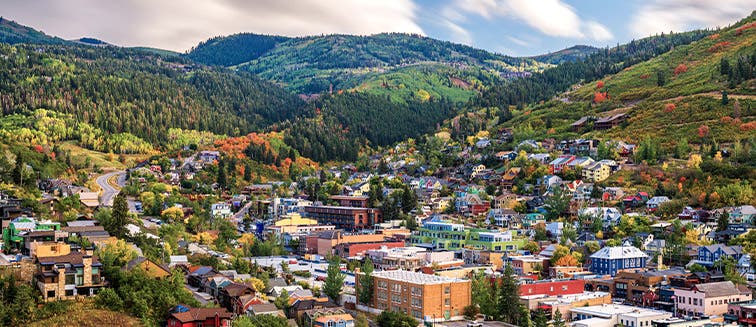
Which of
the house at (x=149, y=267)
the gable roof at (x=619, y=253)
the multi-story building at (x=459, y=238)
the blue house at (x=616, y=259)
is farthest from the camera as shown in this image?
the multi-story building at (x=459, y=238)

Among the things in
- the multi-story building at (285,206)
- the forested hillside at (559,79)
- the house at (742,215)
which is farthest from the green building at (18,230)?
the forested hillside at (559,79)

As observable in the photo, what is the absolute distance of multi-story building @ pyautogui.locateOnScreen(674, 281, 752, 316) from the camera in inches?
2242

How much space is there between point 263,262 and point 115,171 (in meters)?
50.6

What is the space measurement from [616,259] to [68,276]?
40.2 m

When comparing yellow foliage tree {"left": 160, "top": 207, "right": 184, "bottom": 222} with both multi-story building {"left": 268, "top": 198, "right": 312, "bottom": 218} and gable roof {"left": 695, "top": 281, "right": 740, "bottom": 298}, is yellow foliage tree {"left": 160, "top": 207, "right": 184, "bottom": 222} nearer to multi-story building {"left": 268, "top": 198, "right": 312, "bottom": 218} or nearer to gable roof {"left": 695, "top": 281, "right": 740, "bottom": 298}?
multi-story building {"left": 268, "top": 198, "right": 312, "bottom": 218}

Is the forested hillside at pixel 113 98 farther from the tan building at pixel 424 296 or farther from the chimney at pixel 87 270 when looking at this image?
the chimney at pixel 87 270

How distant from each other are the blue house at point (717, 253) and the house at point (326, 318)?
97.8ft

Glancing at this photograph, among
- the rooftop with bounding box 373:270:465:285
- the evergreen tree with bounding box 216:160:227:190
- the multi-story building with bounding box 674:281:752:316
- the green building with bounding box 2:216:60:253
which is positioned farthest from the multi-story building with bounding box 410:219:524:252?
the green building with bounding box 2:216:60:253

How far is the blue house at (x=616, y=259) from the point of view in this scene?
67625 mm

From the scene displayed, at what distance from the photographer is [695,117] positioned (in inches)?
4301

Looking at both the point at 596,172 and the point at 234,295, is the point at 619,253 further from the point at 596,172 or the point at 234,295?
the point at 234,295

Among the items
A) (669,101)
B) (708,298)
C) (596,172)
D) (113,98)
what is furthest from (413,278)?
(113,98)

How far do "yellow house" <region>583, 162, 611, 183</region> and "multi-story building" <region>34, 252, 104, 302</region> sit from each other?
5846cm

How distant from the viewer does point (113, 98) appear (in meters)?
155
